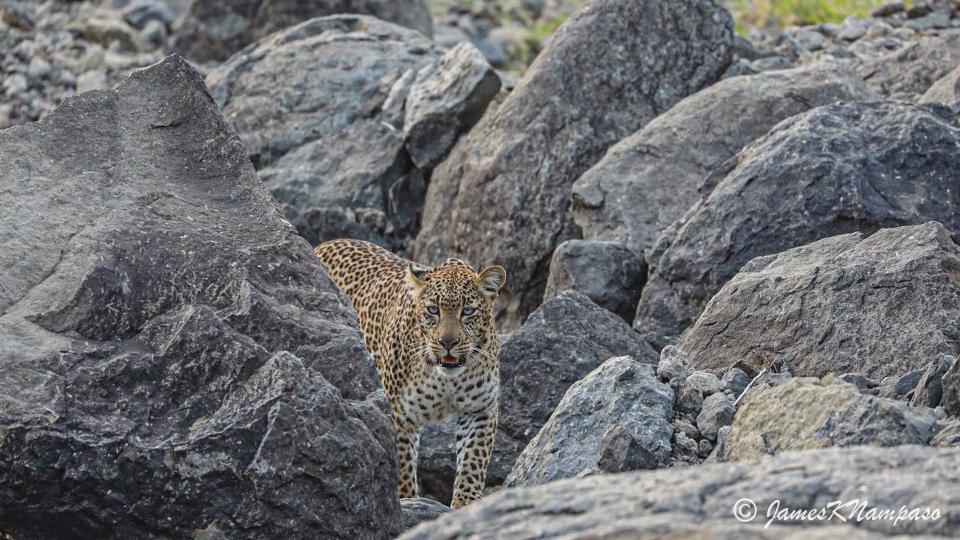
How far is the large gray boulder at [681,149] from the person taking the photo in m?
14.2

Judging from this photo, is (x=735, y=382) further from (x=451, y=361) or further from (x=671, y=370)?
(x=451, y=361)

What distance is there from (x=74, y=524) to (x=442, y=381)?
4.24 m

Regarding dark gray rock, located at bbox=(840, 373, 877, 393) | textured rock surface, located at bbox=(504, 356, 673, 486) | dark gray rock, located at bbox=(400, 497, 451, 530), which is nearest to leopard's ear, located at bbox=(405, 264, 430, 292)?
textured rock surface, located at bbox=(504, 356, 673, 486)

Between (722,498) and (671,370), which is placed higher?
(722,498)

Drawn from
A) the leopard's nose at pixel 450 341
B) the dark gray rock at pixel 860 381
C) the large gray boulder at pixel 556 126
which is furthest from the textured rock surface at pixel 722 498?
the large gray boulder at pixel 556 126

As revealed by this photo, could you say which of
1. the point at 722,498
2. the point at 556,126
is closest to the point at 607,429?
the point at 722,498

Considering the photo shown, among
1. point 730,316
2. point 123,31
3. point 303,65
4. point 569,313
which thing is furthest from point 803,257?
point 123,31

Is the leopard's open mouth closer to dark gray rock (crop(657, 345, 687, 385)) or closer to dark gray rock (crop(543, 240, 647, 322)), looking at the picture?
dark gray rock (crop(543, 240, 647, 322))

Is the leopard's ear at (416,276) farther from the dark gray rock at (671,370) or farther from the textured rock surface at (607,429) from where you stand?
the dark gray rock at (671,370)

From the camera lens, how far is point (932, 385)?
8406mm

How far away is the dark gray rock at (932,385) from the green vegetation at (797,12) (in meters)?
13.3

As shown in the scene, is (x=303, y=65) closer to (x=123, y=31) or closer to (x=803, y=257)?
(x=123, y=31)

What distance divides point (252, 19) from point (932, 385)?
16.0 meters

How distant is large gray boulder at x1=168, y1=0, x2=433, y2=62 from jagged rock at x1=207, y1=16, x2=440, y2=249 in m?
2.65
